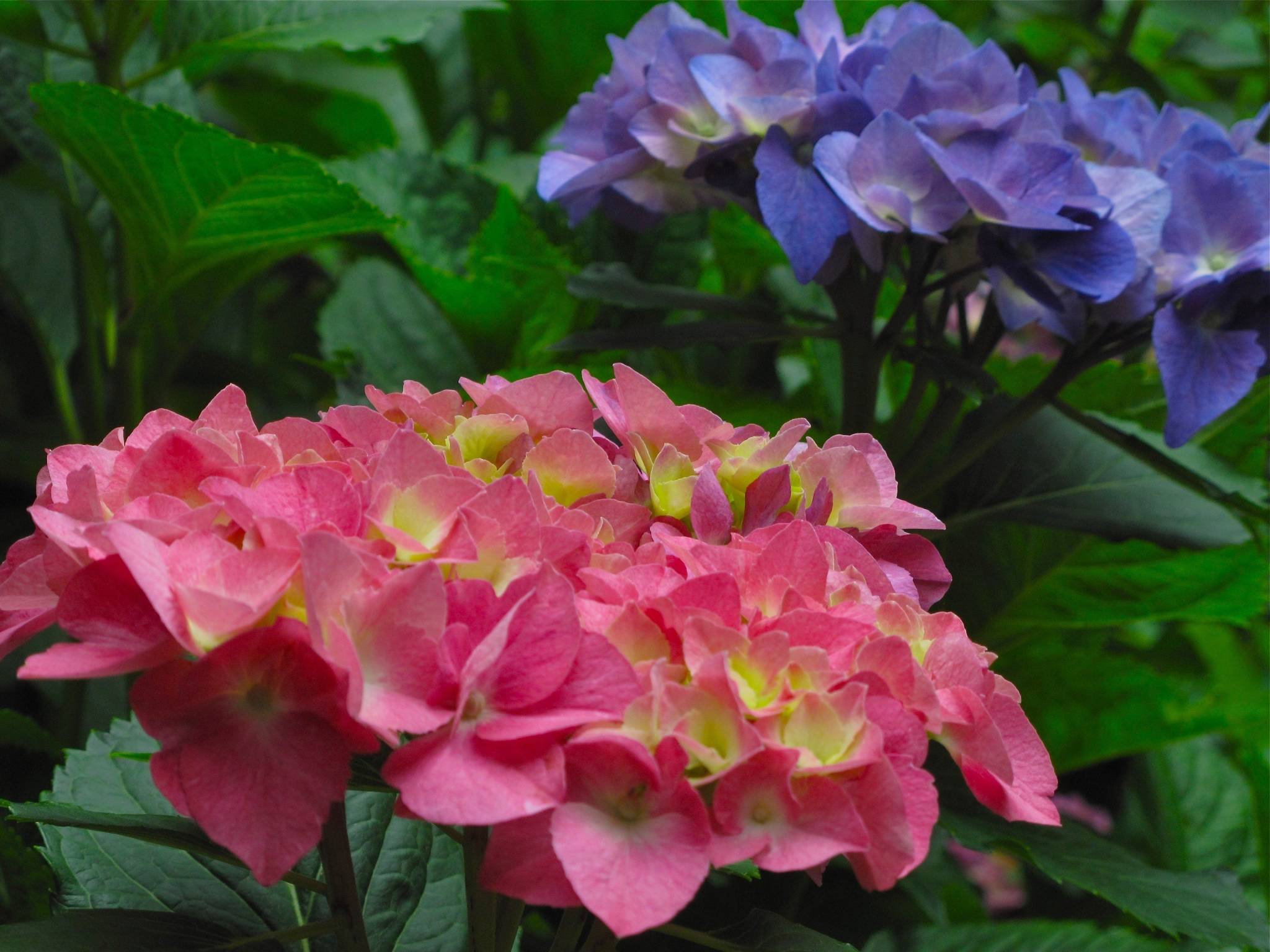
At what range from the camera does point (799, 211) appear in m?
0.51

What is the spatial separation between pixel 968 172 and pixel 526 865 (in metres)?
0.36

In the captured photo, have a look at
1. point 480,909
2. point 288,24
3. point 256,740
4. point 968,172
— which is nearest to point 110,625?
point 256,740

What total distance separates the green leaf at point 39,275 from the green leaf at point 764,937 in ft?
2.19

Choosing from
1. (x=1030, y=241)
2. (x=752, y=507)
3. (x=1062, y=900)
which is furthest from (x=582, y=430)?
(x=1062, y=900)

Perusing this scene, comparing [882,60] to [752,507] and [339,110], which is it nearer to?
[752,507]

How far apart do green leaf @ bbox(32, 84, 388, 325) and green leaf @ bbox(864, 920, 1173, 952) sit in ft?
→ 1.72

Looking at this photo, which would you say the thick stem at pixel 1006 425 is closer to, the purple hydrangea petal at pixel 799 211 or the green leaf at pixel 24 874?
the purple hydrangea petal at pixel 799 211

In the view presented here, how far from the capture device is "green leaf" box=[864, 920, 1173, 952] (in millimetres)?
683

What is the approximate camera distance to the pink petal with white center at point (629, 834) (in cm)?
25

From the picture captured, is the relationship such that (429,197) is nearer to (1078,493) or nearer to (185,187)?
(185,187)

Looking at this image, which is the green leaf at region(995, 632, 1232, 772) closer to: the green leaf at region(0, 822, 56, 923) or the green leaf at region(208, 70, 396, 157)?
the green leaf at region(0, 822, 56, 923)

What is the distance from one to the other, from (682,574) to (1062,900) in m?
0.77

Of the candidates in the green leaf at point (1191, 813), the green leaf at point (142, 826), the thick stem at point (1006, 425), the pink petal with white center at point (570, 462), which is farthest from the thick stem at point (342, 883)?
the green leaf at point (1191, 813)

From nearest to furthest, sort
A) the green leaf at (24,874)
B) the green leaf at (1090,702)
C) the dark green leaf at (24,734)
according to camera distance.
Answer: the green leaf at (24,874) → the dark green leaf at (24,734) → the green leaf at (1090,702)
